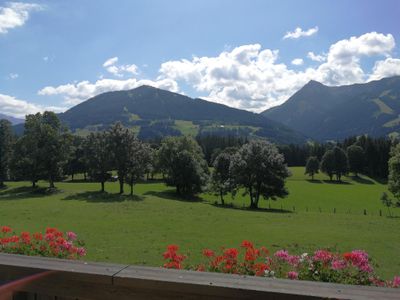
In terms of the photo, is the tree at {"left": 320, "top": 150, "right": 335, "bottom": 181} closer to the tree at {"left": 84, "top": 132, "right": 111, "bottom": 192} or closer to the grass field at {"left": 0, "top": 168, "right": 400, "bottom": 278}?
the tree at {"left": 84, "top": 132, "right": 111, "bottom": 192}

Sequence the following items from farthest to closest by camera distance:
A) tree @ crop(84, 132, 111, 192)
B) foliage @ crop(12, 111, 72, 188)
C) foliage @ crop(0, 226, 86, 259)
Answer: foliage @ crop(12, 111, 72, 188)
tree @ crop(84, 132, 111, 192)
foliage @ crop(0, 226, 86, 259)

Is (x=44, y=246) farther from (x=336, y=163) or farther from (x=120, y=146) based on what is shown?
(x=336, y=163)

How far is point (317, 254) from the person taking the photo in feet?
20.2

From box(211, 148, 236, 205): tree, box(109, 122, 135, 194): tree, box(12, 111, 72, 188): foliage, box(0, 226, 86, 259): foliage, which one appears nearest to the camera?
box(0, 226, 86, 259): foliage

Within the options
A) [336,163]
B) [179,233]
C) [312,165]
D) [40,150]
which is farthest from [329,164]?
[179,233]

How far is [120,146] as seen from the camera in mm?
62125

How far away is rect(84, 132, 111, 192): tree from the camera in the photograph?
62.8 m

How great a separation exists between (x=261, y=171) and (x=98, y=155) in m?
27.5

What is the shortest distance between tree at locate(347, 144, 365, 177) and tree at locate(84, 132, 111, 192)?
89658mm

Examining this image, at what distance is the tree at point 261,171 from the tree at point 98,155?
21.1 metres

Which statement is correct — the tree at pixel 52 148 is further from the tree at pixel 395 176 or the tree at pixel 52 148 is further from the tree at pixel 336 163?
the tree at pixel 336 163

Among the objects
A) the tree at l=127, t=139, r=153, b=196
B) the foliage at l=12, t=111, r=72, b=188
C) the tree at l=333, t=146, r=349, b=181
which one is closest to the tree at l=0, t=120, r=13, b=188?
the foliage at l=12, t=111, r=72, b=188

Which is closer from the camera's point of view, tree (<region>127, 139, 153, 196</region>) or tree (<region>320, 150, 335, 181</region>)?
tree (<region>127, 139, 153, 196</region>)

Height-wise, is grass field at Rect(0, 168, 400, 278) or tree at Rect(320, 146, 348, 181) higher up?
tree at Rect(320, 146, 348, 181)
